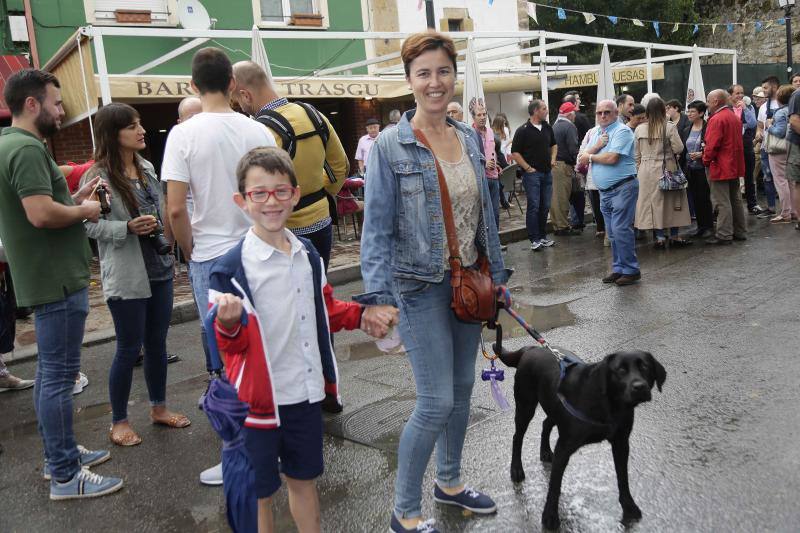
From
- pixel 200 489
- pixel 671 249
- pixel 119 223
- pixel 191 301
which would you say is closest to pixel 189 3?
pixel 191 301

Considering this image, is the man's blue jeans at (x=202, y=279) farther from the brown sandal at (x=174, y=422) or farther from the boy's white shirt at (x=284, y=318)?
the brown sandal at (x=174, y=422)

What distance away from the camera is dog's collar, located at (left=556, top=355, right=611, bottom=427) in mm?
2963

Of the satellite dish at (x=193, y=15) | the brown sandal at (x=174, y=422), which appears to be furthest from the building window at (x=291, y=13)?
the brown sandal at (x=174, y=422)

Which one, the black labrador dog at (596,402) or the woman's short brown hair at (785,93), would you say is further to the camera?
the woman's short brown hair at (785,93)

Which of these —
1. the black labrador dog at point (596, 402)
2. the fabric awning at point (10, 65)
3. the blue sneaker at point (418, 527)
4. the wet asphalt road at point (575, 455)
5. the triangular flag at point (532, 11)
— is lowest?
the wet asphalt road at point (575, 455)

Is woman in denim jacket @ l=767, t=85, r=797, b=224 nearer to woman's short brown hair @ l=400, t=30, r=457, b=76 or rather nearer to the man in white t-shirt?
woman's short brown hair @ l=400, t=30, r=457, b=76

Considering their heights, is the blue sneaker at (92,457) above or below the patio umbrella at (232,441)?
below

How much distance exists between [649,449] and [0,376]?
16.0ft

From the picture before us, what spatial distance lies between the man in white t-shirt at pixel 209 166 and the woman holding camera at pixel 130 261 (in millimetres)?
658

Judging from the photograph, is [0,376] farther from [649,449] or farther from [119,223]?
[649,449]

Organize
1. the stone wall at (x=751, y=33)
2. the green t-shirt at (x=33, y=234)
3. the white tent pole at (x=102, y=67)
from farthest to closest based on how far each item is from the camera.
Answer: the stone wall at (x=751, y=33)
the white tent pole at (x=102, y=67)
the green t-shirt at (x=33, y=234)

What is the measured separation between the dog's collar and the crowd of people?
0.39m

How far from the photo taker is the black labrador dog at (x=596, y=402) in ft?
9.51

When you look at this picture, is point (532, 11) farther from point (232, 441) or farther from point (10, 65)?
point (232, 441)
